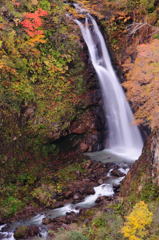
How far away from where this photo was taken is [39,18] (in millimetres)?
15703

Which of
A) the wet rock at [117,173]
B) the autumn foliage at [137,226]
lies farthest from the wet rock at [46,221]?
the autumn foliage at [137,226]

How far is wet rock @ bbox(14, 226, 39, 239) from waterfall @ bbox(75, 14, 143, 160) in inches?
276

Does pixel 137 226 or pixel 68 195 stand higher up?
pixel 137 226

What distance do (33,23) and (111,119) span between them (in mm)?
6668

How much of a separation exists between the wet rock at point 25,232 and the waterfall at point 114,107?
700 cm

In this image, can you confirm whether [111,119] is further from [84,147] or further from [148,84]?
[148,84]

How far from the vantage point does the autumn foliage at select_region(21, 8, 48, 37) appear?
1519cm

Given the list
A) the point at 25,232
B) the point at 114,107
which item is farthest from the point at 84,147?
the point at 25,232

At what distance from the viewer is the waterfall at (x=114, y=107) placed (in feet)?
53.4

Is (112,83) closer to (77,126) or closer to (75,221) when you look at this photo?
(77,126)

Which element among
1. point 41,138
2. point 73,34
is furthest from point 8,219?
point 73,34

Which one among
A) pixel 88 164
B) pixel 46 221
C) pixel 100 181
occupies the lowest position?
pixel 46 221

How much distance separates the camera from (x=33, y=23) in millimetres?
15641

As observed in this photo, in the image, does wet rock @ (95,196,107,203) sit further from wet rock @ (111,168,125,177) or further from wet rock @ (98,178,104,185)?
wet rock @ (111,168,125,177)
